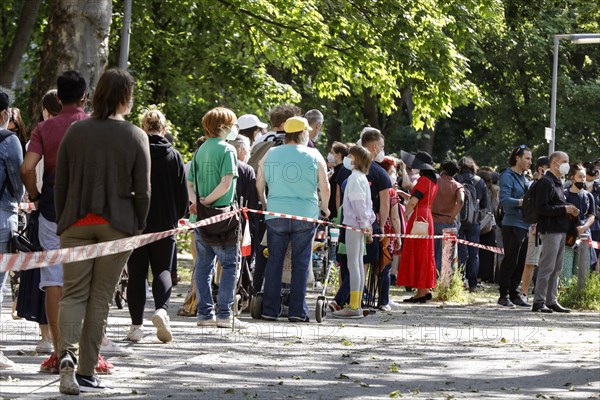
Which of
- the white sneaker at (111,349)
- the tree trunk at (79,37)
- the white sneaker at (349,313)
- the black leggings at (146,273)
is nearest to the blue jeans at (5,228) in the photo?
the white sneaker at (111,349)

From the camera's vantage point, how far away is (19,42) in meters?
26.4

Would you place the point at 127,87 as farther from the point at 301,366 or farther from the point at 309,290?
the point at 309,290

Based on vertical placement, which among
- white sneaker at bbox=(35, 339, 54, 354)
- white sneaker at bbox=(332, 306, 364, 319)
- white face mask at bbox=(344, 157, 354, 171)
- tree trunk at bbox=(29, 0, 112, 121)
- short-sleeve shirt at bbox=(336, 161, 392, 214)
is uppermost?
tree trunk at bbox=(29, 0, 112, 121)

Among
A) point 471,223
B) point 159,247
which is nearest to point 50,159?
point 159,247

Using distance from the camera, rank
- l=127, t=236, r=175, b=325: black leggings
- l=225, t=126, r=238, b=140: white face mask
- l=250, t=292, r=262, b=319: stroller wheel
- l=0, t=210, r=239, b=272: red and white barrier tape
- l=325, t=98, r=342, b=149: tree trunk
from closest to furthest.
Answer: l=0, t=210, r=239, b=272: red and white barrier tape
l=127, t=236, r=175, b=325: black leggings
l=225, t=126, r=238, b=140: white face mask
l=250, t=292, r=262, b=319: stroller wheel
l=325, t=98, r=342, b=149: tree trunk

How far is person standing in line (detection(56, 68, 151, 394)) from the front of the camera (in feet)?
26.8

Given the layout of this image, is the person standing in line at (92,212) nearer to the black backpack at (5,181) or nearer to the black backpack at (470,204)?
the black backpack at (5,181)

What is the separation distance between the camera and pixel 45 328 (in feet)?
33.0

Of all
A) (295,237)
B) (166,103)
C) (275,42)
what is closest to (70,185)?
(295,237)

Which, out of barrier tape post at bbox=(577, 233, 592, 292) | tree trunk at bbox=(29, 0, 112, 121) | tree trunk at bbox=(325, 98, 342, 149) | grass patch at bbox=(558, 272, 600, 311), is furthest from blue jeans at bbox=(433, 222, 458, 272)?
tree trunk at bbox=(325, 98, 342, 149)

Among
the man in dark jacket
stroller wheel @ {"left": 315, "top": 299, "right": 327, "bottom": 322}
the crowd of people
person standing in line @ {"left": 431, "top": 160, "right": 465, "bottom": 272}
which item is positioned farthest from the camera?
person standing in line @ {"left": 431, "top": 160, "right": 465, "bottom": 272}

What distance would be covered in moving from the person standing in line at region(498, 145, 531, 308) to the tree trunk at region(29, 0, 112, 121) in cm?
528

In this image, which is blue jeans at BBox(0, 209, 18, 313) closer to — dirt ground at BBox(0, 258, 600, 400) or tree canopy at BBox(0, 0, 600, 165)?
dirt ground at BBox(0, 258, 600, 400)

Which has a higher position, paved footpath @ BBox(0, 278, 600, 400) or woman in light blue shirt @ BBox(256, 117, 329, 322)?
woman in light blue shirt @ BBox(256, 117, 329, 322)
